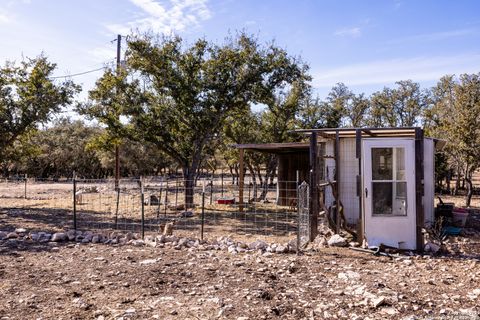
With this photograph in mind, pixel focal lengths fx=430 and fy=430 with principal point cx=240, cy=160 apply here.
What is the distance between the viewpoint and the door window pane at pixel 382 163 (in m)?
8.73

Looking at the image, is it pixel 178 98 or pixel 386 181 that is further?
pixel 178 98

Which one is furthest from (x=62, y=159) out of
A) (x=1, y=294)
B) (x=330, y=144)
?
(x=1, y=294)

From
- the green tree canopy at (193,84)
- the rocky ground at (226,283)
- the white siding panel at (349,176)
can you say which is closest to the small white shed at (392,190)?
the rocky ground at (226,283)

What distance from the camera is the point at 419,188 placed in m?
8.55

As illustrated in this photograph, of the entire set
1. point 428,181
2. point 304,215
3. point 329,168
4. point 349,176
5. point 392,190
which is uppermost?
point 329,168

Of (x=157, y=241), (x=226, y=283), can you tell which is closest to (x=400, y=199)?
(x=226, y=283)

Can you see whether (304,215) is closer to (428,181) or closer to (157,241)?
(157,241)

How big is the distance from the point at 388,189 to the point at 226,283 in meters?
4.28

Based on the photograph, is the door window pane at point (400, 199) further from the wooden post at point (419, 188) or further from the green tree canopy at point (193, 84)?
the green tree canopy at point (193, 84)

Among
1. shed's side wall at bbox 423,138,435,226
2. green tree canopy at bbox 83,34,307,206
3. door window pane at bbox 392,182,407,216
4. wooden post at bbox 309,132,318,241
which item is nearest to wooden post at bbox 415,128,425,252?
door window pane at bbox 392,182,407,216

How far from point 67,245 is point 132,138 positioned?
349 inches

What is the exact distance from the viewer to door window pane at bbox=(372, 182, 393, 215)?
28.6ft

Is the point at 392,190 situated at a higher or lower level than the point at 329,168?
lower

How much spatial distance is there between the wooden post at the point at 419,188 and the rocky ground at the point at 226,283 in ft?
2.02
